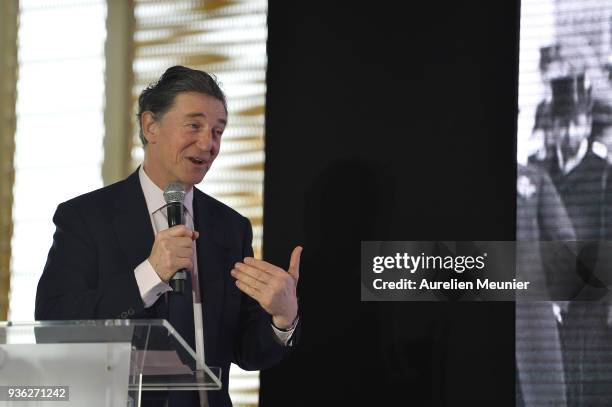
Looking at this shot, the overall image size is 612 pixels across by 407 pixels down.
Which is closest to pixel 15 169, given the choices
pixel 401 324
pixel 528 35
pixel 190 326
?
pixel 190 326

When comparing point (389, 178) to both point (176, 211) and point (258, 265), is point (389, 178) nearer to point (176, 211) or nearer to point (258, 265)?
point (258, 265)

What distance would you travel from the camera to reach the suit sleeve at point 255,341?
322 centimetres

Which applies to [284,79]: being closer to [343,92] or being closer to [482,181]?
[343,92]

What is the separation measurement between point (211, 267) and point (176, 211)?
0.60 metres

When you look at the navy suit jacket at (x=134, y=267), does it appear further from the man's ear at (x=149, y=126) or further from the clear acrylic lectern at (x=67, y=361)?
the clear acrylic lectern at (x=67, y=361)

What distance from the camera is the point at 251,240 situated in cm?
367

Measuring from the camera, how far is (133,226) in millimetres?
3412

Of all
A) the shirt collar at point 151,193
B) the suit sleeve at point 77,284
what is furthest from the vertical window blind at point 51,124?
the suit sleeve at point 77,284

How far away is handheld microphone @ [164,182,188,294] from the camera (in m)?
2.85

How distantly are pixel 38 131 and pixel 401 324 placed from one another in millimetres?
1738

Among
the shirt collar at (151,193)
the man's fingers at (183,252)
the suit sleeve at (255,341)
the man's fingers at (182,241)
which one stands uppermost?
the shirt collar at (151,193)

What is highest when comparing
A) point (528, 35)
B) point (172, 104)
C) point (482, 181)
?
point (528, 35)

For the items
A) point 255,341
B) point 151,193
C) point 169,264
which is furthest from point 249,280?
point 151,193

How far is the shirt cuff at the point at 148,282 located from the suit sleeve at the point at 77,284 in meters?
0.02
